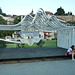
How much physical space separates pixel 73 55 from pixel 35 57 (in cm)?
279

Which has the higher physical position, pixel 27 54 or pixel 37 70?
pixel 27 54

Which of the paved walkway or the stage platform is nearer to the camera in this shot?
the paved walkway

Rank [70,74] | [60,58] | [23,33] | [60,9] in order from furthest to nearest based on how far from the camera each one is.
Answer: [60,9], [23,33], [60,58], [70,74]

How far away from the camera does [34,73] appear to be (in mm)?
5809

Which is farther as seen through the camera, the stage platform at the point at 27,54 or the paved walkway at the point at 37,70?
the stage platform at the point at 27,54

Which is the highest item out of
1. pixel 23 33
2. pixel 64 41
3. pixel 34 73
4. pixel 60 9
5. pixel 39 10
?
pixel 60 9

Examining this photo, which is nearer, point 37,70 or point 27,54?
point 37,70

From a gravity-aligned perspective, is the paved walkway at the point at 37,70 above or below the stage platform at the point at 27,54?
below

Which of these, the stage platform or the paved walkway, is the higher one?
the stage platform

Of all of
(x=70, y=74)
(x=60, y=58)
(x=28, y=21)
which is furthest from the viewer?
(x=28, y=21)

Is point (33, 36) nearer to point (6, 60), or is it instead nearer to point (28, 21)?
point (28, 21)

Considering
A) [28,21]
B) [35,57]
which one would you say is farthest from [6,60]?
[28,21]

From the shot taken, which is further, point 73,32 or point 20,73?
point 73,32

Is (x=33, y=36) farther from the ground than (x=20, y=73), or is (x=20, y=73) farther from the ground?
(x=33, y=36)
